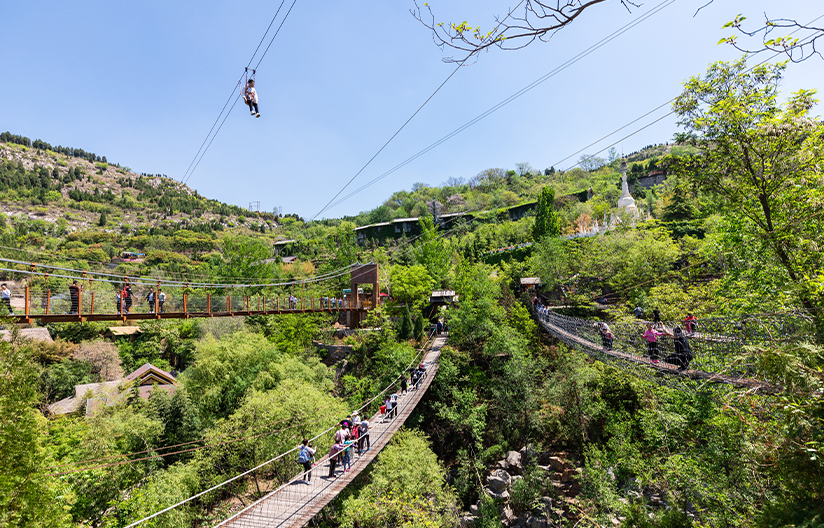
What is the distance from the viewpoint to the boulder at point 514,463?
A: 1472 centimetres

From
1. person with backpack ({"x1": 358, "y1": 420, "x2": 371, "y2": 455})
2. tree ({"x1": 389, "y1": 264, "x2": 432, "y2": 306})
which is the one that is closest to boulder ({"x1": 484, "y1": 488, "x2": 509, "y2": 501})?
person with backpack ({"x1": 358, "y1": 420, "x2": 371, "y2": 455})

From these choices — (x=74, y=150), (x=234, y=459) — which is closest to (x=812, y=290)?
(x=234, y=459)

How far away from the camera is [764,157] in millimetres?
5875

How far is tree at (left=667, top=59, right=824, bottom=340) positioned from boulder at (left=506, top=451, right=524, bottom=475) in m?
11.4

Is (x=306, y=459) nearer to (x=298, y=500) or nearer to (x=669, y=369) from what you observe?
(x=298, y=500)

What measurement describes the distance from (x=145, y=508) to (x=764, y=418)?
1435 centimetres

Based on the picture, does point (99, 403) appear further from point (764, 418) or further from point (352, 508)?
point (764, 418)

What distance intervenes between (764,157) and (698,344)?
3744 mm

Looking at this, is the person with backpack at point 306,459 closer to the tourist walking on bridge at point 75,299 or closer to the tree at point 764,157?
the tourist walking on bridge at point 75,299

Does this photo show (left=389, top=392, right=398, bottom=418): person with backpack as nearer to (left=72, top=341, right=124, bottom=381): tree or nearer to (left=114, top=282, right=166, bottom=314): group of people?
(left=114, top=282, right=166, bottom=314): group of people

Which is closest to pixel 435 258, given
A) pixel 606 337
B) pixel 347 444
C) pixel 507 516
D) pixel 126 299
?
pixel 507 516

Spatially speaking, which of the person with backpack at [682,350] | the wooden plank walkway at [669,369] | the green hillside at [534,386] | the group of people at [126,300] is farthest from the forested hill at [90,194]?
the person with backpack at [682,350]

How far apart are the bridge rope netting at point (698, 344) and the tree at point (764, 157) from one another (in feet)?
2.77

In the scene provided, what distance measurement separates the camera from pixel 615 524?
11.2 meters
